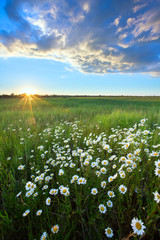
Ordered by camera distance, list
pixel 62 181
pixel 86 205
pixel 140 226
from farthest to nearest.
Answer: pixel 62 181
pixel 86 205
pixel 140 226

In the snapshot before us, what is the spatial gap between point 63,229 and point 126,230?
2.26 ft

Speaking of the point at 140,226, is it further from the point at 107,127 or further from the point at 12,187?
the point at 107,127

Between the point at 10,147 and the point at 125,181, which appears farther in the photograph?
the point at 10,147

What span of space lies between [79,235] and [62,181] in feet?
2.13

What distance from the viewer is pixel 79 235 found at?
1143mm

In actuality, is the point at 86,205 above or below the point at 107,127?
below

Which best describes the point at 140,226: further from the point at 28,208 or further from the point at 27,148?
the point at 27,148

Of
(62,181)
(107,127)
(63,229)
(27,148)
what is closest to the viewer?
(63,229)

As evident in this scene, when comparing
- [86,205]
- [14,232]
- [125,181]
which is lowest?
[14,232]

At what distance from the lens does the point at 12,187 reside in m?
1.70

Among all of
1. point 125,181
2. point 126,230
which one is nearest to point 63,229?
point 126,230

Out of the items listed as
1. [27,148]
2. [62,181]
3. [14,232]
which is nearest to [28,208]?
[14,232]

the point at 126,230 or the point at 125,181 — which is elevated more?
the point at 125,181

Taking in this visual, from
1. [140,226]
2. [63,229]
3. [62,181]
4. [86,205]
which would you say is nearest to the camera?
[140,226]
